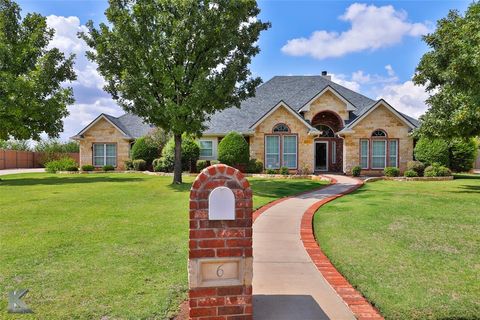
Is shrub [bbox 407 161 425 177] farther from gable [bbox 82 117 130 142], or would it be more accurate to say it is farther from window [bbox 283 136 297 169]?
gable [bbox 82 117 130 142]

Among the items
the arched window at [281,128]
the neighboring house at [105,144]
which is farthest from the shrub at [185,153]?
the arched window at [281,128]

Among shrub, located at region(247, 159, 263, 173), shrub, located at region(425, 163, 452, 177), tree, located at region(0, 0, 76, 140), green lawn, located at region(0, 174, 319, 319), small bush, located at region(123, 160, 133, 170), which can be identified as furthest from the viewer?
small bush, located at region(123, 160, 133, 170)

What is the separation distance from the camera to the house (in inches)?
1041

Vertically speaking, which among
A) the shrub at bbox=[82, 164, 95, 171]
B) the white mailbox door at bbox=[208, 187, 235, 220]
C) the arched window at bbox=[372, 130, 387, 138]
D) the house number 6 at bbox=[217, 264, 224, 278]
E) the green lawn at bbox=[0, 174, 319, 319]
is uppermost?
the arched window at bbox=[372, 130, 387, 138]

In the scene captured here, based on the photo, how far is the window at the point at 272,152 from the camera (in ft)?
88.8

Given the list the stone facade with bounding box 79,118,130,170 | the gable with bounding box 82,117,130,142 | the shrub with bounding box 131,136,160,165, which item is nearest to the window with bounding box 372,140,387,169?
the shrub with bounding box 131,136,160,165

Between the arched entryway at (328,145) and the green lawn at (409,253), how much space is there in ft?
56.8

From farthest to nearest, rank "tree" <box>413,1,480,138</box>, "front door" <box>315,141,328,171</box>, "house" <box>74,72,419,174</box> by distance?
"front door" <box>315,141,328,171</box> → "house" <box>74,72,419,174</box> → "tree" <box>413,1,480,138</box>

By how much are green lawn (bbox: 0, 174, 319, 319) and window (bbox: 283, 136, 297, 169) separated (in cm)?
1667

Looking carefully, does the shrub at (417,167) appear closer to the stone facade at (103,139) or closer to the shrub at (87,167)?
the stone facade at (103,139)

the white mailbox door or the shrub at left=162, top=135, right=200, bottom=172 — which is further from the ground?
the shrub at left=162, top=135, right=200, bottom=172

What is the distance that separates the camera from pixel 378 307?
420 cm

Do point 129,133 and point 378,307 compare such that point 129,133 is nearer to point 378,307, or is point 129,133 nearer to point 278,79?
point 278,79

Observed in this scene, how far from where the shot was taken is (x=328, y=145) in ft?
95.1
